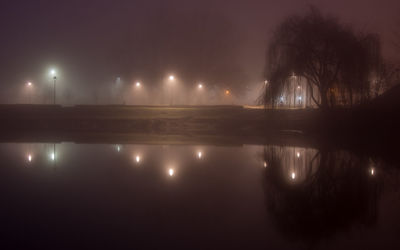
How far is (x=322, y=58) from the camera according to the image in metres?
23.5

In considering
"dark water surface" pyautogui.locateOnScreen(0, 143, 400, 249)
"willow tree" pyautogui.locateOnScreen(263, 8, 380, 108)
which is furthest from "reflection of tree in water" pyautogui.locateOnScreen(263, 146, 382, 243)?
"willow tree" pyautogui.locateOnScreen(263, 8, 380, 108)

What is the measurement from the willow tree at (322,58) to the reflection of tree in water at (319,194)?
1206 cm

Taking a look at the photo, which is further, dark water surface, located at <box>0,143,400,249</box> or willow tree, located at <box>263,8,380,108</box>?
willow tree, located at <box>263,8,380,108</box>

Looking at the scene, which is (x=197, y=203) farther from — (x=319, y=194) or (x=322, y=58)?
(x=322, y=58)

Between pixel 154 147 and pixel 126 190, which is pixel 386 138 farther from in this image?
pixel 126 190

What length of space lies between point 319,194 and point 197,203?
276 cm

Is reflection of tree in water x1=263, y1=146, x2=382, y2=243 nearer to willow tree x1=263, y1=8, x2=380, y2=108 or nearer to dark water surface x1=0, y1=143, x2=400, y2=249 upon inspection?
dark water surface x1=0, y1=143, x2=400, y2=249

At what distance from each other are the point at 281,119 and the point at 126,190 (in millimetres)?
18522

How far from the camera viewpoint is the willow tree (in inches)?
859

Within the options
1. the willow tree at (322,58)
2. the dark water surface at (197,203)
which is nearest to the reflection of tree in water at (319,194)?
the dark water surface at (197,203)

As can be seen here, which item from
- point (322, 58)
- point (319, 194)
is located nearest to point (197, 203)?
point (319, 194)

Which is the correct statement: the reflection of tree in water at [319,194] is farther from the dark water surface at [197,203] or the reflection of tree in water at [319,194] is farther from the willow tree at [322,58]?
the willow tree at [322,58]

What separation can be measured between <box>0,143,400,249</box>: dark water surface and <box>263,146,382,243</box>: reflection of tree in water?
23 mm

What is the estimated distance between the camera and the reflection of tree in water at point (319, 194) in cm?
570
